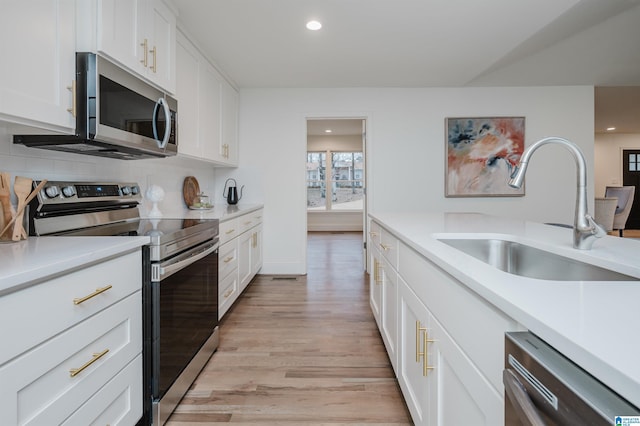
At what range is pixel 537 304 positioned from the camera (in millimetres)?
620

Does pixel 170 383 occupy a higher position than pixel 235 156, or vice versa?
pixel 235 156

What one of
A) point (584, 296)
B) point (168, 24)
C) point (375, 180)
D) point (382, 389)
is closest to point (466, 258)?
point (584, 296)

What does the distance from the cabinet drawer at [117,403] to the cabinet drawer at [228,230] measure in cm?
127

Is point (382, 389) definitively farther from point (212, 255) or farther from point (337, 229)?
point (337, 229)

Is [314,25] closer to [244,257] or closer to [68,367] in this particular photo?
[244,257]

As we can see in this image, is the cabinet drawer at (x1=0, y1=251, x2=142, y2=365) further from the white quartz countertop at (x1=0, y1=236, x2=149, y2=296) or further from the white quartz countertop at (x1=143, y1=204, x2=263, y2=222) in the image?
the white quartz countertop at (x1=143, y1=204, x2=263, y2=222)

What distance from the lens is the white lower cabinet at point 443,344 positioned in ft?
2.43

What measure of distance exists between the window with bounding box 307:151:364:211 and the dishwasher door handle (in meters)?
8.17

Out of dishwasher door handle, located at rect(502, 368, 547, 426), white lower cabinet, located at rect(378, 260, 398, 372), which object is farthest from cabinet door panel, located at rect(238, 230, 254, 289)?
dishwasher door handle, located at rect(502, 368, 547, 426)

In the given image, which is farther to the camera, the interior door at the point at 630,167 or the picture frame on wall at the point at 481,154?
the interior door at the point at 630,167

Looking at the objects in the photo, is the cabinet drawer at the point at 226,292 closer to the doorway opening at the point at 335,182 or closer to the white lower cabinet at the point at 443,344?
the white lower cabinet at the point at 443,344

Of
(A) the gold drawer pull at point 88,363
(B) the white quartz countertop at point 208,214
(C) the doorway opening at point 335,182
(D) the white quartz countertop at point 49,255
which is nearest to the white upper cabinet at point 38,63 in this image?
(D) the white quartz countertop at point 49,255

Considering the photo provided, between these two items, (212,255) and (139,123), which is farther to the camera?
(212,255)

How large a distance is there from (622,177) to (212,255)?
10447mm
